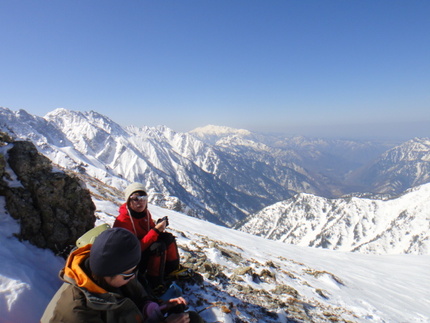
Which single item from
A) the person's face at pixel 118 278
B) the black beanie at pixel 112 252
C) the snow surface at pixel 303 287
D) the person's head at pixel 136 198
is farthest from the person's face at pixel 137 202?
the black beanie at pixel 112 252

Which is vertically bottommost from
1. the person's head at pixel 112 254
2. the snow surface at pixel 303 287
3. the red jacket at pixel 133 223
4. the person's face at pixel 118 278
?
the snow surface at pixel 303 287

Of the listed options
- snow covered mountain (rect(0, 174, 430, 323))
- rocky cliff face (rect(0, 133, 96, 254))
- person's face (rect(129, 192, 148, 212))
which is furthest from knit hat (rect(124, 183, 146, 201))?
snow covered mountain (rect(0, 174, 430, 323))

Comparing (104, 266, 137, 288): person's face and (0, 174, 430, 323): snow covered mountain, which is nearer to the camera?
(104, 266, 137, 288): person's face

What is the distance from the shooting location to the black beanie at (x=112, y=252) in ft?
12.1

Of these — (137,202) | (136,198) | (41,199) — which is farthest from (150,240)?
(41,199)

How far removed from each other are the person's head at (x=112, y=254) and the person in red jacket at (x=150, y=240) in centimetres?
303

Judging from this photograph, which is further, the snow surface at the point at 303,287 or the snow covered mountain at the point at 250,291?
the snow covered mountain at the point at 250,291

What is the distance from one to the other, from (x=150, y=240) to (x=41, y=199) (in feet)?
14.2

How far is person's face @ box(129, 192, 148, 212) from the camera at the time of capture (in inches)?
305

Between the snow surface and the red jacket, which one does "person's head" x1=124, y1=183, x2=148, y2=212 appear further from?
the snow surface

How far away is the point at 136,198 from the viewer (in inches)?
305

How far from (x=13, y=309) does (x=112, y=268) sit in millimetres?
3275

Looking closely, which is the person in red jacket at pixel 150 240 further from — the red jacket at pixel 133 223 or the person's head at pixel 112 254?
the person's head at pixel 112 254

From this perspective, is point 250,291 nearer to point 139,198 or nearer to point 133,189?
point 139,198
